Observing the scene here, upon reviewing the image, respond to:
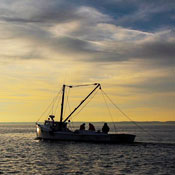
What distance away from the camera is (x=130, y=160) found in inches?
1543

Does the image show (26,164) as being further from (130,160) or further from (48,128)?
(48,128)

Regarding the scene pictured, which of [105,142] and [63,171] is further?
[105,142]

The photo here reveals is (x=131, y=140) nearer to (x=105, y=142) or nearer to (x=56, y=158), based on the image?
(x=105, y=142)

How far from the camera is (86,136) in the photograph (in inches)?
2446

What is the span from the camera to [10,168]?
1351 inches

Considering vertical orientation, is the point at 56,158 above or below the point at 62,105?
below

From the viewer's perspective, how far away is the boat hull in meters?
59.3

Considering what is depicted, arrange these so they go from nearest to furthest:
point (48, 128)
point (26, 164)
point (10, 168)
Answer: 1. point (10, 168)
2. point (26, 164)
3. point (48, 128)

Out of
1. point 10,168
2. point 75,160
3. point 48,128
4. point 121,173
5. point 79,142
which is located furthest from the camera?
point 48,128

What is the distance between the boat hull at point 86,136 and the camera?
59281 millimetres

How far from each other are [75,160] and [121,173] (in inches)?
406

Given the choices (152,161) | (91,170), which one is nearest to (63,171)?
(91,170)

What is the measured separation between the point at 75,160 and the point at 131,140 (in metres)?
21.6

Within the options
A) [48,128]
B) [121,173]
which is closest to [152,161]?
[121,173]
